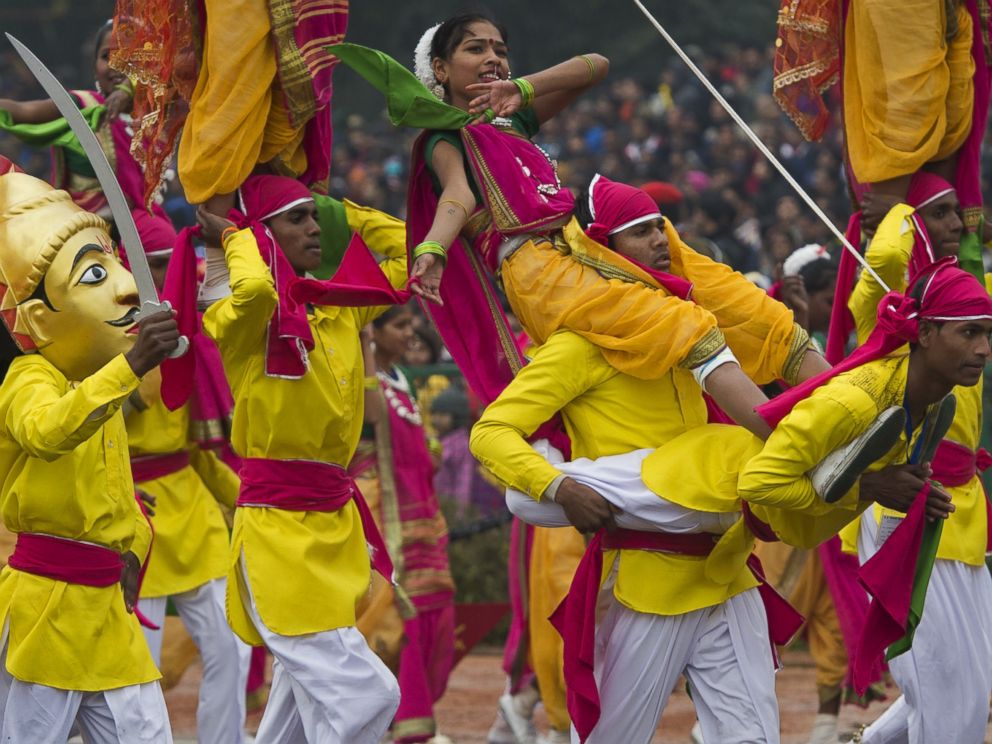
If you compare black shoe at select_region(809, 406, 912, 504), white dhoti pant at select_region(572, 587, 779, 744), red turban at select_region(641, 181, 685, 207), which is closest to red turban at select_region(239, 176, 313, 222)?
white dhoti pant at select_region(572, 587, 779, 744)

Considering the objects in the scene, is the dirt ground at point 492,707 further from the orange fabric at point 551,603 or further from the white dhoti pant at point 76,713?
the white dhoti pant at point 76,713

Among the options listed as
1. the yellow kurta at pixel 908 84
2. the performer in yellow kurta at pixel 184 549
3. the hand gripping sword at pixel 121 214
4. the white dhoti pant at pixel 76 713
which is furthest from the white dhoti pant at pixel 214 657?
the yellow kurta at pixel 908 84

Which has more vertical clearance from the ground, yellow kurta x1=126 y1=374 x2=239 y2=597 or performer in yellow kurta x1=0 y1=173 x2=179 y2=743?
performer in yellow kurta x1=0 y1=173 x2=179 y2=743

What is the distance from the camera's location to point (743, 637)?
6.05 meters

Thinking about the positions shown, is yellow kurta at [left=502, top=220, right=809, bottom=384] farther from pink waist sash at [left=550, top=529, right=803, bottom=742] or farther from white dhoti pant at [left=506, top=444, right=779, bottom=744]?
pink waist sash at [left=550, top=529, right=803, bottom=742]

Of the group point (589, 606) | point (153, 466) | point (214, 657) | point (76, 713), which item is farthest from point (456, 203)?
point (214, 657)

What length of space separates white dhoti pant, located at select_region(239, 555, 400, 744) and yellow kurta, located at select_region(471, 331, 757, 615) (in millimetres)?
925

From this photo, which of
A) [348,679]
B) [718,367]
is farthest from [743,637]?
[348,679]

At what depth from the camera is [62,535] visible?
6.05 meters

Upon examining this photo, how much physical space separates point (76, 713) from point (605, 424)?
77.0 inches

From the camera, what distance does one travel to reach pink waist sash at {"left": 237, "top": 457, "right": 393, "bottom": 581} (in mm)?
6484

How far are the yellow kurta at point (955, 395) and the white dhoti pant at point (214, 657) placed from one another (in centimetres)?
294

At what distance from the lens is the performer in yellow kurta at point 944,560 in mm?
6723

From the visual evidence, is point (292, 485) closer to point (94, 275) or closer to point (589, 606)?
point (94, 275)
